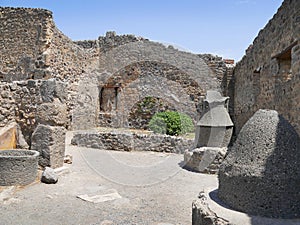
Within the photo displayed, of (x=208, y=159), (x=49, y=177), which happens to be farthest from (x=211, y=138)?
→ (x=49, y=177)

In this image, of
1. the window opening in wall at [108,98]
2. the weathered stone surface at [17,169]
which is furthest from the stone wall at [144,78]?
the weathered stone surface at [17,169]

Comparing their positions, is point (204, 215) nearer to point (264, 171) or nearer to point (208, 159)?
point (264, 171)

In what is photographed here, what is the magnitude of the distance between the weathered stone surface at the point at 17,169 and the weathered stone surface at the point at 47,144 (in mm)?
576

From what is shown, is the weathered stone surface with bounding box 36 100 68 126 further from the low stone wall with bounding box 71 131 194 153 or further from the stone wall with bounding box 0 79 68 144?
the low stone wall with bounding box 71 131 194 153

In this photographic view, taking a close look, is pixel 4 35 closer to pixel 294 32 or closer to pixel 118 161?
pixel 118 161

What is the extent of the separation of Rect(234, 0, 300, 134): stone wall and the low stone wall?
2.59 meters

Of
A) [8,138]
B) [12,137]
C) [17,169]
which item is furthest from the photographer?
[12,137]

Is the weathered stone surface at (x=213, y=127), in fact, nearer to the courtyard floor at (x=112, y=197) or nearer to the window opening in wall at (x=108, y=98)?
the courtyard floor at (x=112, y=197)

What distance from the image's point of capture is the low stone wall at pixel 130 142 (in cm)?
942

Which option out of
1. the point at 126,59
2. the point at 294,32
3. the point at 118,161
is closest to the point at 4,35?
the point at 126,59

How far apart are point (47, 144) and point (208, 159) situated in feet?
11.4

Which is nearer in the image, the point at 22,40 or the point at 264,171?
the point at 264,171

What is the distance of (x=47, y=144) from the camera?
18.6ft

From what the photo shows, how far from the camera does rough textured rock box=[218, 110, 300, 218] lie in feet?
7.44
